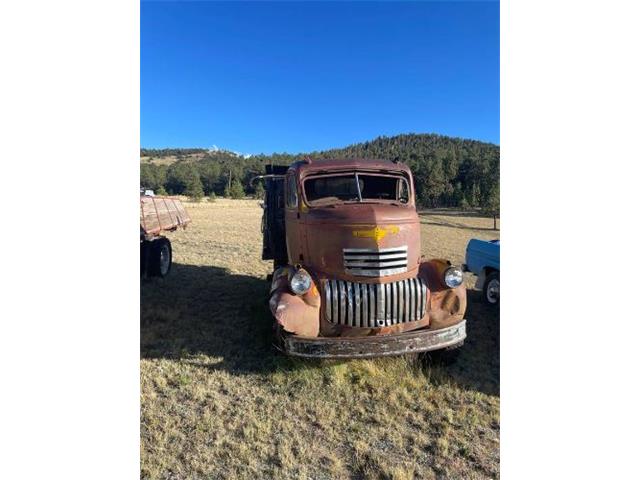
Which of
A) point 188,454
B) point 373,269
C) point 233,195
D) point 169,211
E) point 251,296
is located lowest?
point 188,454

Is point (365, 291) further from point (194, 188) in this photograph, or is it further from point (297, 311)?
point (194, 188)

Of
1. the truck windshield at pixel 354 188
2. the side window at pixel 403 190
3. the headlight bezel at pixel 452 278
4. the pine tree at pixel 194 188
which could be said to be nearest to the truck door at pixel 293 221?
the truck windshield at pixel 354 188

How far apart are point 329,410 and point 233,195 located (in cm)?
4755

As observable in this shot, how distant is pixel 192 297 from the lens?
6.59 meters

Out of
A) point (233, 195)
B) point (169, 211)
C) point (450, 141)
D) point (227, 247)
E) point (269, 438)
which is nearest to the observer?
point (269, 438)

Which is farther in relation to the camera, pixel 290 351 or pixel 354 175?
pixel 354 175

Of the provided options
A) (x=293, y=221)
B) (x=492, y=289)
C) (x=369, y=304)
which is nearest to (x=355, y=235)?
(x=369, y=304)

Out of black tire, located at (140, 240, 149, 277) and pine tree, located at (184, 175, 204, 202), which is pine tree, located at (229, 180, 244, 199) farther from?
black tire, located at (140, 240, 149, 277)

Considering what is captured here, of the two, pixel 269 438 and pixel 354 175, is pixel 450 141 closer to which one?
pixel 354 175

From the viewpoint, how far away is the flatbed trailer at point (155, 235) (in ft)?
24.1

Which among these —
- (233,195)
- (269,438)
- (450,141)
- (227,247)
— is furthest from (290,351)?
(233,195)

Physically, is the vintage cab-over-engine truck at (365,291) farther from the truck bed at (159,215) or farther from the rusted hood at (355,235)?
the truck bed at (159,215)

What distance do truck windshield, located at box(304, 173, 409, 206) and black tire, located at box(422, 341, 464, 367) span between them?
187 centimetres

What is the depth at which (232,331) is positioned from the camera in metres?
5.04
